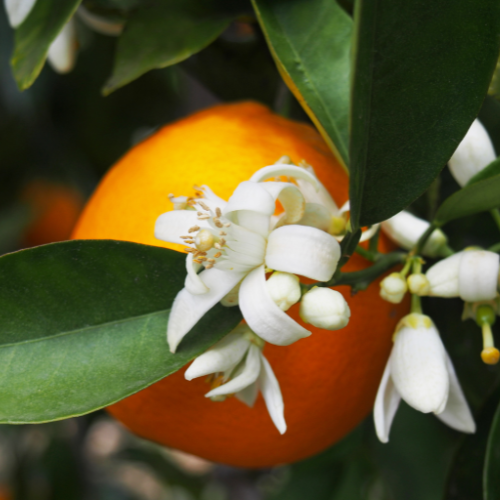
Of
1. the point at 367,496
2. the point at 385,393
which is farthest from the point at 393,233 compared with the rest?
the point at 367,496

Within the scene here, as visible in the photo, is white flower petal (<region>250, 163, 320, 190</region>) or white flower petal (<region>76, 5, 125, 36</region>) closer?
white flower petal (<region>250, 163, 320, 190</region>)

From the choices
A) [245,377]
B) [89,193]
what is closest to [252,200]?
[245,377]

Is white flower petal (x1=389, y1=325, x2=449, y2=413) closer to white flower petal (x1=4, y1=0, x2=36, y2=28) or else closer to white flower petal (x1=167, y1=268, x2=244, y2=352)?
white flower petal (x1=167, y1=268, x2=244, y2=352)

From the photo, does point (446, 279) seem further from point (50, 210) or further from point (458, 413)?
point (50, 210)

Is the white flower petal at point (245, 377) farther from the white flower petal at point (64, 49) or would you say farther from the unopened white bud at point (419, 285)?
the white flower petal at point (64, 49)

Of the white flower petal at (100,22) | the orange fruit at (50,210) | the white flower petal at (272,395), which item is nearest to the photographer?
the white flower petal at (272,395)

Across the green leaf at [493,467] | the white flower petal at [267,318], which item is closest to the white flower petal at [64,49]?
the white flower petal at [267,318]

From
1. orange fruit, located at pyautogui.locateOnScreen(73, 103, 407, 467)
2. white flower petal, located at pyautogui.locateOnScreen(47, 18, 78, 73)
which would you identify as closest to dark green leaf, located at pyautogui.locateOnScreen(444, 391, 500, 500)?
orange fruit, located at pyautogui.locateOnScreen(73, 103, 407, 467)
